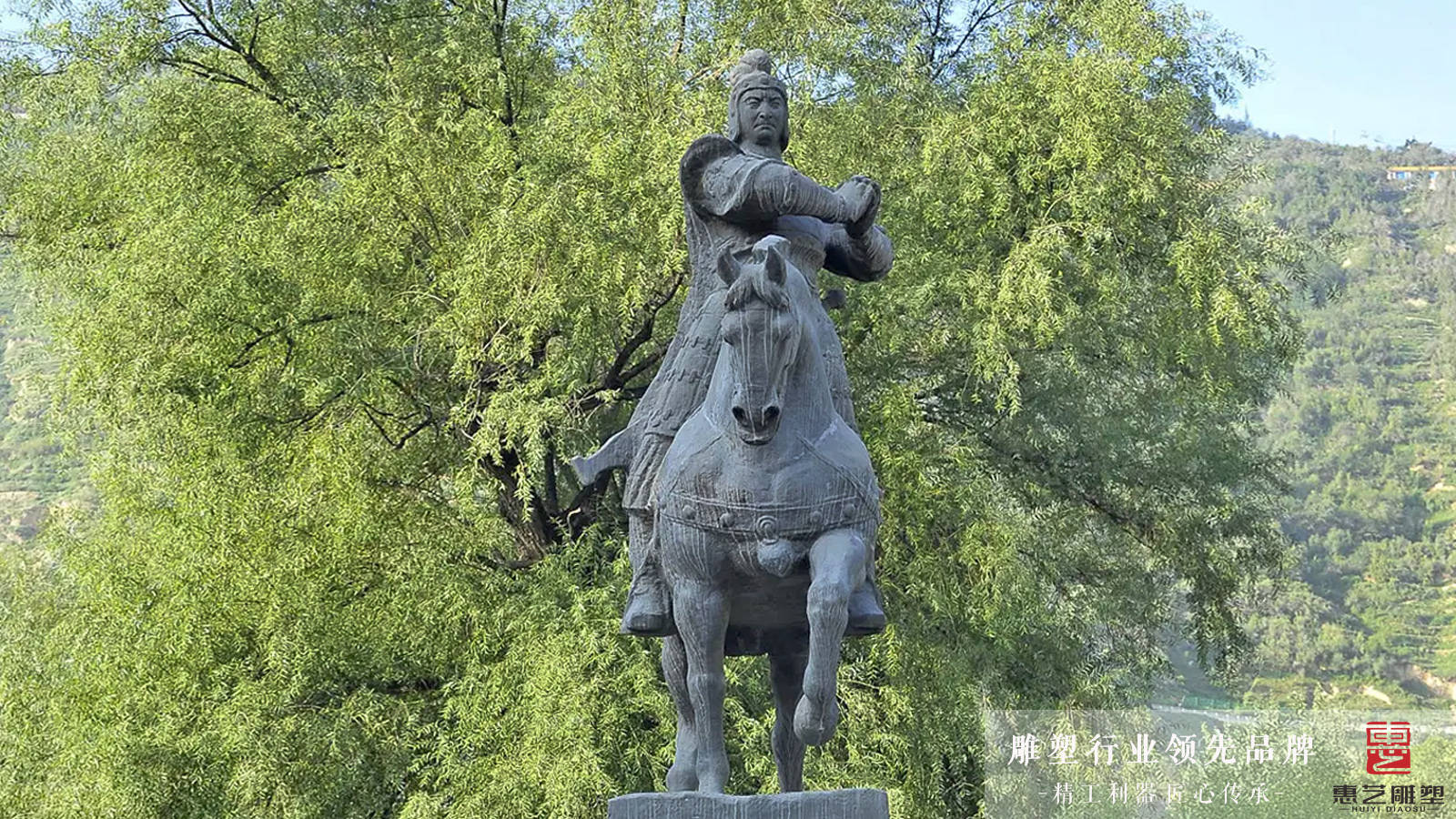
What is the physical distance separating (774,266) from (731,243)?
2.91ft

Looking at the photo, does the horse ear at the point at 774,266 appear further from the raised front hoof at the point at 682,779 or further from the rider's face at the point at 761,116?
the raised front hoof at the point at 682,779

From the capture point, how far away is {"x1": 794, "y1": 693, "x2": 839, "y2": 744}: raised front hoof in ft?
17.1

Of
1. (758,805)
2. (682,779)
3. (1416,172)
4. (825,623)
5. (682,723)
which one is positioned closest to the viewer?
(825,623)

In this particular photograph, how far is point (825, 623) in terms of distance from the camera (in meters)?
5.16

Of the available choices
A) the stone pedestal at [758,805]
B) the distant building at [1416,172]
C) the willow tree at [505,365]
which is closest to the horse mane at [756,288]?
the stone pedestal at [758,805]

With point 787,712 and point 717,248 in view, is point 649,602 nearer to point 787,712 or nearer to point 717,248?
point 787,712

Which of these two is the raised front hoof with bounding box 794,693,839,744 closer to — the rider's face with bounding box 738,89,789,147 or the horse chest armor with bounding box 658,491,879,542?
the horse chest armor with bounding box 658,491,879,542

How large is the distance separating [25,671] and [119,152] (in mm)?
4020

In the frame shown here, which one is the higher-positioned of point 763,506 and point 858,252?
point 858,252

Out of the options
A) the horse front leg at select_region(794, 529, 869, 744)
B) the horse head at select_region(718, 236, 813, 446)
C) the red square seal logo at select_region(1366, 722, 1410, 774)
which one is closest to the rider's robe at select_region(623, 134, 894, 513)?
the horse head at select_region(718, 236, 813, 446)

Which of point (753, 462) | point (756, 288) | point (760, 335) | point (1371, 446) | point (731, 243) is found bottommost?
point (753, 462)

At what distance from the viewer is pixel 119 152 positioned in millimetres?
13930

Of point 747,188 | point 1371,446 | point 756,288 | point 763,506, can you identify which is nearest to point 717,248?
point 747,188

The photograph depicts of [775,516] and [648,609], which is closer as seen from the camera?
[775,516]
